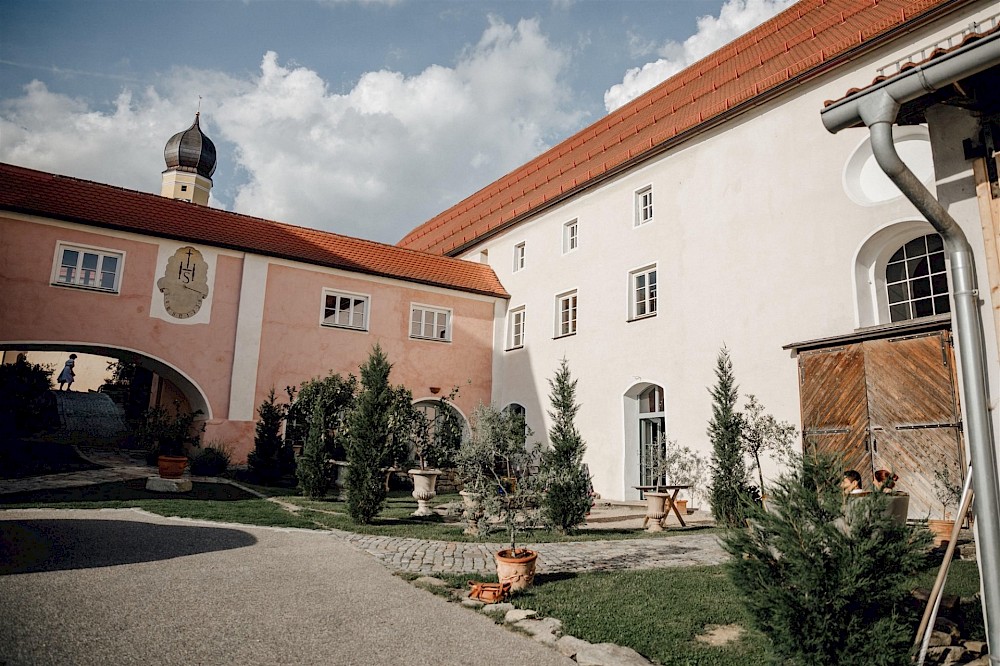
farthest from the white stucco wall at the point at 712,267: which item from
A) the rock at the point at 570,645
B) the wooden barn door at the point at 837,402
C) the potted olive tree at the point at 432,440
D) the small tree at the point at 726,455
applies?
the rock at the point at 570,645

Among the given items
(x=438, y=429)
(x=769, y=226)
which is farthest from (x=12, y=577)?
(x=769, y=226)

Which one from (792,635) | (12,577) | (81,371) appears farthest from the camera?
(81,371)

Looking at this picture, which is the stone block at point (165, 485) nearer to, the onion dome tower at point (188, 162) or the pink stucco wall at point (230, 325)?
the pink stucco wall at point (230, 325)

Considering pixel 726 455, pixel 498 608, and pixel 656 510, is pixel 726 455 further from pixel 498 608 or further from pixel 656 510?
pixel 498 608

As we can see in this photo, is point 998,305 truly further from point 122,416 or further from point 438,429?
point 122,416

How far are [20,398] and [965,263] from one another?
19.3 metres

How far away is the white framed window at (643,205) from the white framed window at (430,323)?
25.4 ft

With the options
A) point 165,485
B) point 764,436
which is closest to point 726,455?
point 764,436

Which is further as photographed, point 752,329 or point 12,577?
point 752,329

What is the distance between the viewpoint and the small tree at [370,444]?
11.1 m

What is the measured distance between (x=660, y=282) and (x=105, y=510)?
12942mm

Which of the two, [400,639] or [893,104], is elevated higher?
[893,104]

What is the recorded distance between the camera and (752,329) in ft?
44.8

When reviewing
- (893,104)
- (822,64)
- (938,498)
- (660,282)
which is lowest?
(938,498)
